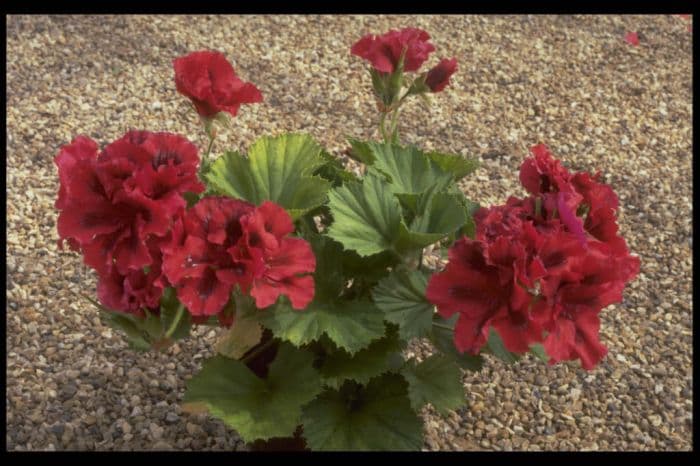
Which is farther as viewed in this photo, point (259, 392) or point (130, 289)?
point (259, 392)

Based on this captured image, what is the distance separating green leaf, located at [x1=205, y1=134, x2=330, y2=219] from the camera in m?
1.60

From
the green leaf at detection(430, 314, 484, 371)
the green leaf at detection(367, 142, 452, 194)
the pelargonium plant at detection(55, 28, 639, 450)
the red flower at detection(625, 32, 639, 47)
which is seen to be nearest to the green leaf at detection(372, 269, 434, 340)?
the pelargonium plant at detection(55, 28, 639, 450)

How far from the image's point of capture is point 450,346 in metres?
1.61

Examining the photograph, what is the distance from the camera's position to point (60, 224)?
1.32m

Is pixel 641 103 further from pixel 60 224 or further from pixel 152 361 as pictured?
pixel 60 224

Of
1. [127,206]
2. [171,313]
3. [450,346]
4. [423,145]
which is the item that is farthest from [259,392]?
[423,145]

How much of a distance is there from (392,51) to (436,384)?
0.64 m

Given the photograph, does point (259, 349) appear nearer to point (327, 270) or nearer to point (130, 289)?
point (327, 270)

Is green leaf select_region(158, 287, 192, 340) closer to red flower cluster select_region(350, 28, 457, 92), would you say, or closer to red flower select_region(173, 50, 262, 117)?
red flower select_region(173, 50, 262, 117)

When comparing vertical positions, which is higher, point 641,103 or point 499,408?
point 641,103

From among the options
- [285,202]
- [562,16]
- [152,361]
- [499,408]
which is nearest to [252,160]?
[285,202]

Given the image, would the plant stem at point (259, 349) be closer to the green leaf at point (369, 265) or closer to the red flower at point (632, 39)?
the green leaf at point (369, 265)

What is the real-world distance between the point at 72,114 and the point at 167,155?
199 centimetres

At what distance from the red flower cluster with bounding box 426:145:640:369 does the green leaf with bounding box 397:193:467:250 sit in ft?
0.43
